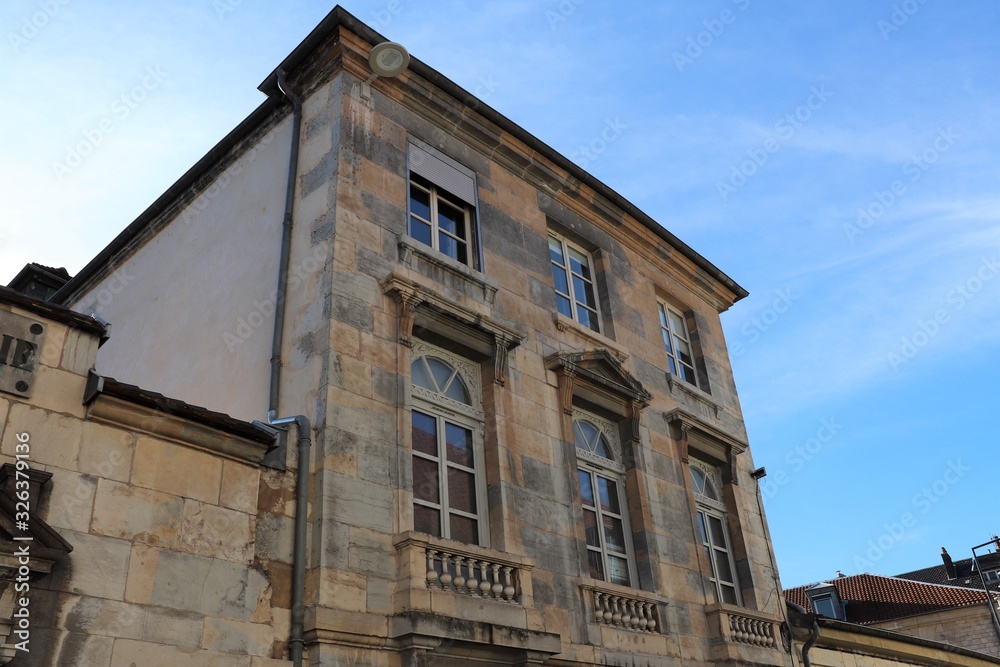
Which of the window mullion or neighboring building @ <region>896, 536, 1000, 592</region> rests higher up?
neighboring building @ <region>896, 536, 1000, 592</region>

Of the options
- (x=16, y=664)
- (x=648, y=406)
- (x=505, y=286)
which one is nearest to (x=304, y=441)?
(x=16, y=664)

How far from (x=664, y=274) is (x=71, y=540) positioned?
11.3m

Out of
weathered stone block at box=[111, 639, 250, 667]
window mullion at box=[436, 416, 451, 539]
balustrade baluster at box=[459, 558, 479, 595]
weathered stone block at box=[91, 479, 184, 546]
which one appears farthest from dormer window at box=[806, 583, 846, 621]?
weathered stone block at box=[91, 479, 184, 546]

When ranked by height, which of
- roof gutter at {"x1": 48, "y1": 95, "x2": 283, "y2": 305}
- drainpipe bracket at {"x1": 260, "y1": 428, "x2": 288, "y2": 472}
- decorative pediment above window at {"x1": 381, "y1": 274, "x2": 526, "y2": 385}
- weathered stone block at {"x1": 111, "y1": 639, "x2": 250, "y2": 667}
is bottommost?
weathered stone block at {"x1": 111, "y1": 639, "x2": 250, "y2": 667}

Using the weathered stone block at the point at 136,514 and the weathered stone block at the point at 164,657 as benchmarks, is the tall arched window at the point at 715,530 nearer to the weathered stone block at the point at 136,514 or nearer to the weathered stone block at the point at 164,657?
the weathered stone block at the point at 164,657

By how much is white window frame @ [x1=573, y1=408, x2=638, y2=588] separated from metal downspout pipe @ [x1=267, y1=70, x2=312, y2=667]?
4.12 meters

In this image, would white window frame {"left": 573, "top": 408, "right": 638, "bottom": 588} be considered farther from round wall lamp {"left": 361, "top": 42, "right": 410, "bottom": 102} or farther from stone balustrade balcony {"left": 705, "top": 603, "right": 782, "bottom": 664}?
round wall lamp {"left": 361, "top": 42, "right": 410, "bottom": 102}

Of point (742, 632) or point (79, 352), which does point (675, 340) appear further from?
point (79, 352)

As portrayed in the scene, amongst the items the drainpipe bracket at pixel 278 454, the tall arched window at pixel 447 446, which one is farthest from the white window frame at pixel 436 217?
the drainpipe bracket at pixel 278 454

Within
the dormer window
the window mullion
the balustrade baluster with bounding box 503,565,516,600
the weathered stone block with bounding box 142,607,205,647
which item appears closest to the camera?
the weathered stone block with bounding box 142,607,205,647

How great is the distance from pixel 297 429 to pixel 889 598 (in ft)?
89.3

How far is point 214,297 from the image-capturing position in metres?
11.2

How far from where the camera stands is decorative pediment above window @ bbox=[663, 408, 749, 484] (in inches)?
523

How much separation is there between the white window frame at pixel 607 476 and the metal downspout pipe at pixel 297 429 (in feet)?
13.5
